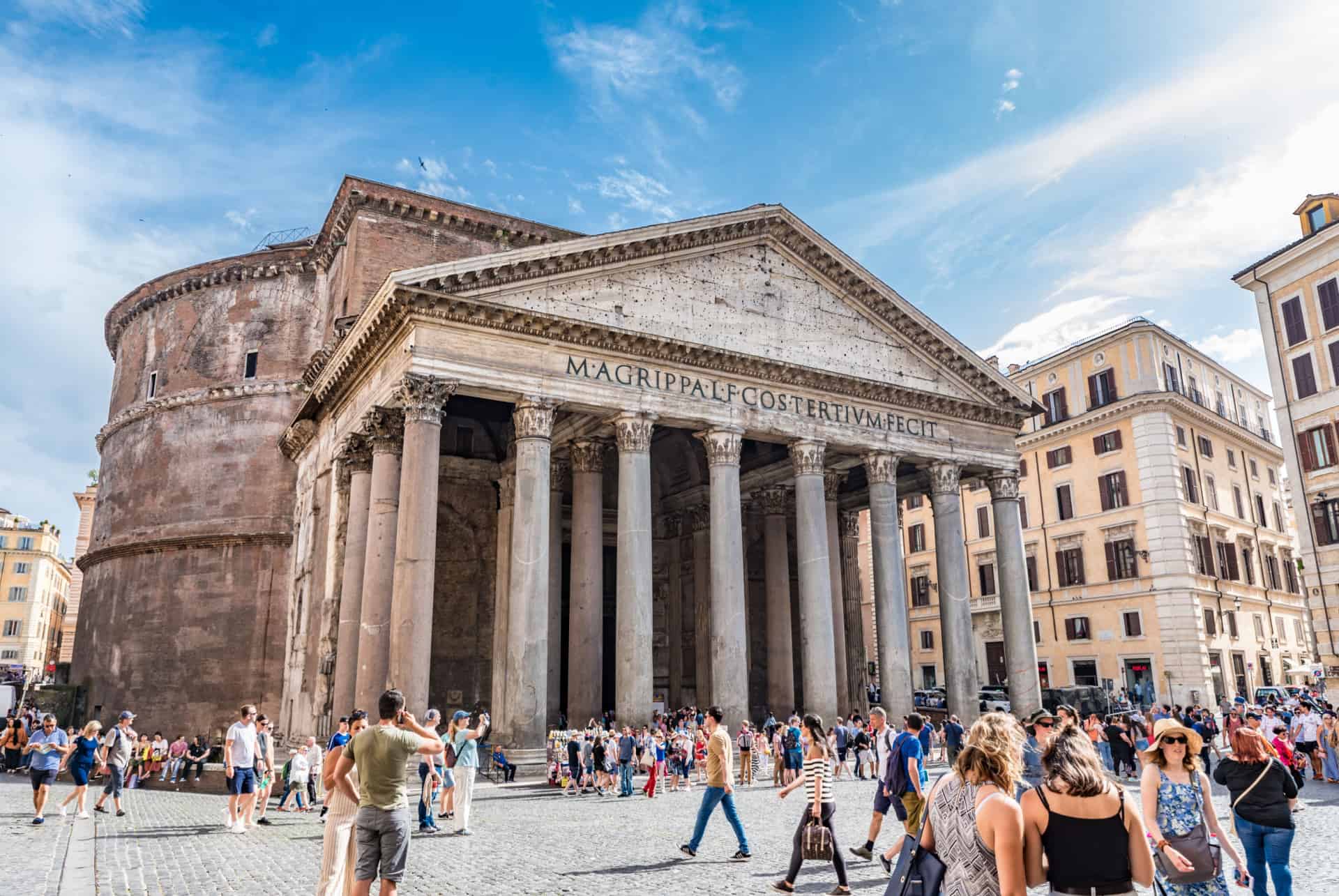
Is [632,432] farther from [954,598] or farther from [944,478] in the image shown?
[954,598]

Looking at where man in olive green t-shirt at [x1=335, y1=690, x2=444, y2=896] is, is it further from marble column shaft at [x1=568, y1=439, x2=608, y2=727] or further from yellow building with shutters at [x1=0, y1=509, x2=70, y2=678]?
yellow building with shutters at [x1=0, y1=509, x2=70, y2=678]

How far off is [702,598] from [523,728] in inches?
410

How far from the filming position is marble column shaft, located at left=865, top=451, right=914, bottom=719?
19.8m

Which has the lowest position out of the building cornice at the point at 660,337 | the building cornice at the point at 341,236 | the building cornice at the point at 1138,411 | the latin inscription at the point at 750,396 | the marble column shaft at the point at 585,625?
the marble column shaft at the point at 585,625

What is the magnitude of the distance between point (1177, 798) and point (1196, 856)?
26 centimetres

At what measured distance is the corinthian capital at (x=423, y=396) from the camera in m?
15.9

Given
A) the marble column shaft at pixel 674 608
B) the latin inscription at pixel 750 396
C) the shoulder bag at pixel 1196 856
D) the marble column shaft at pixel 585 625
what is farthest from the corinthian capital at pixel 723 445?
the shoulder bag at pixel 1196 856

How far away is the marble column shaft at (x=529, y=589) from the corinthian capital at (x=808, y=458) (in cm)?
590

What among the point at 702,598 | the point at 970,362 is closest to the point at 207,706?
the point at 702,598

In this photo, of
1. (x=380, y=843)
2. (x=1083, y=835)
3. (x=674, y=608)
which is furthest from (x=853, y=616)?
(x=1083, y=835)

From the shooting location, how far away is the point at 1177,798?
441 cm

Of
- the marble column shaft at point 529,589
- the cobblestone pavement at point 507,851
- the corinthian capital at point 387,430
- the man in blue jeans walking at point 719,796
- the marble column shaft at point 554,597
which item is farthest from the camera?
the marble column shaft at point 554,597

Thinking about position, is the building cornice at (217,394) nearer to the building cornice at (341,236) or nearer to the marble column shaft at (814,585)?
the building cornice at (341,236)

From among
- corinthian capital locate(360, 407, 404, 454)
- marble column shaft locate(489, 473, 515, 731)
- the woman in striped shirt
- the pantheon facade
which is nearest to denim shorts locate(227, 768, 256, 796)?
the pantheon facade
